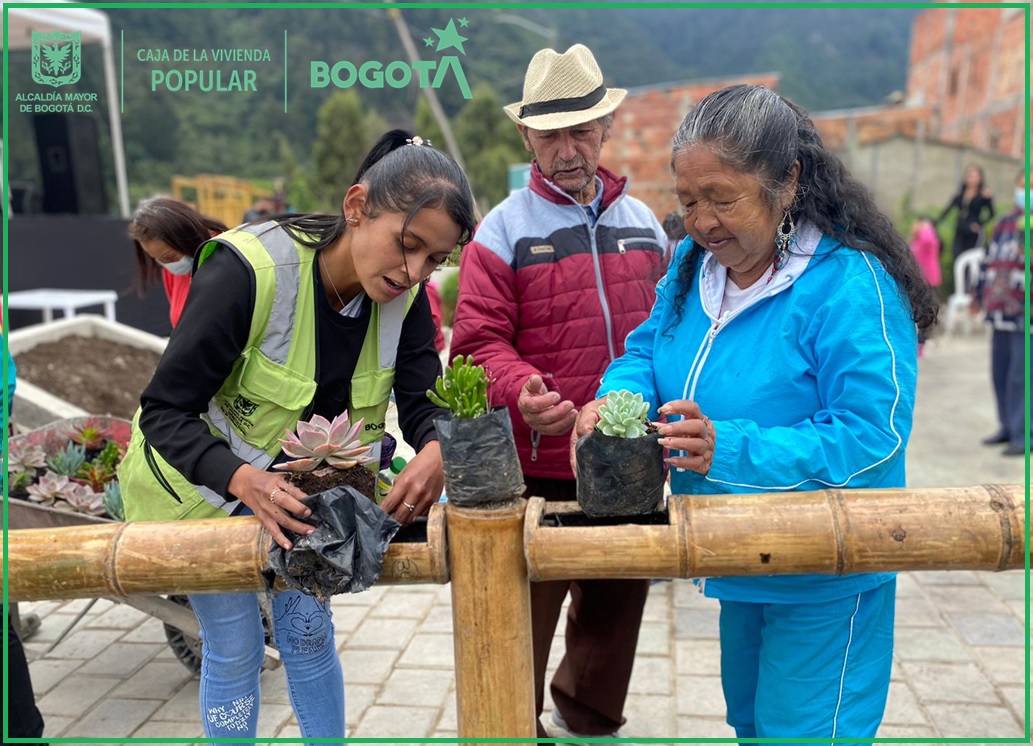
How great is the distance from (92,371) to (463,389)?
495 cm

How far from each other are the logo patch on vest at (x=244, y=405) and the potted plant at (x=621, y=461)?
722 mm

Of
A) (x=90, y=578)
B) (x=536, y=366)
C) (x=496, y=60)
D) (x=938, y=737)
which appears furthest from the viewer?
(x=496, y=60)

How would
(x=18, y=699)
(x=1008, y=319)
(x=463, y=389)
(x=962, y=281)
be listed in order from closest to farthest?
(x=463, y=389), (x=18, y=699), (x=1008, y=319), (x=962, y=281)

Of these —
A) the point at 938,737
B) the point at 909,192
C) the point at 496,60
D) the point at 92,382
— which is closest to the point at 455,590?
the point at 938,737

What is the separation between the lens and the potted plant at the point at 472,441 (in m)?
1.49

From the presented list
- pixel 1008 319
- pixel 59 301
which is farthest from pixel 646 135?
pixel 59 301

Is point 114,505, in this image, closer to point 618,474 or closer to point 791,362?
point 618,474

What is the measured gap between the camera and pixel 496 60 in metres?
43.0

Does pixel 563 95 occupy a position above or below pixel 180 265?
above

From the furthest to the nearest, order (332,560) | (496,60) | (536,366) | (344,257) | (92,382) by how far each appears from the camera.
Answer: (496,60) < (92,382) < (536,366) < (344,257) < (332,560)

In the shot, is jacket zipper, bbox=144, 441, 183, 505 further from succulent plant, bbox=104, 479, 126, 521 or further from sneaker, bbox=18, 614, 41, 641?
sneaker, bbox=18, 614, 41, 641

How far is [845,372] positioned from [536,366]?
1025 millimetres

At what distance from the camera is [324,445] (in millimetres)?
1593

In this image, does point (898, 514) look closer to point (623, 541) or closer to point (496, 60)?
point (623, 541)
